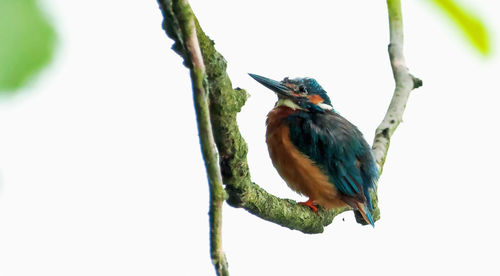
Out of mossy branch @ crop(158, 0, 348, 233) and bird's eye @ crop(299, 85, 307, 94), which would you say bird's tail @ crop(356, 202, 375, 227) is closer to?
mossy branch @ crop(158, 0, 348, 233)

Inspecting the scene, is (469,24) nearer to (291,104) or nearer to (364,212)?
(364,212)

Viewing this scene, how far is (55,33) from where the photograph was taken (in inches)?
20.2

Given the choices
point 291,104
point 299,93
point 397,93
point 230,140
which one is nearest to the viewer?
point 230,140

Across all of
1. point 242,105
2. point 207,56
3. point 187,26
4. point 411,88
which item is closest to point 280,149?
point 411,88

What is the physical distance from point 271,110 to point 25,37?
520cm

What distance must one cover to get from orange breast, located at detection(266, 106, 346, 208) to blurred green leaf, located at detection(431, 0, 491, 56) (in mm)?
4209

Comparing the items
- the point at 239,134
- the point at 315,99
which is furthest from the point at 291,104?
the point at 239,134

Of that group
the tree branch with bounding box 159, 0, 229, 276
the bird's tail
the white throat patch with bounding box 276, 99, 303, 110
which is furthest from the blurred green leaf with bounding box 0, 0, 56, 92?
the white throat patch with bounding box 276, 99, 303, 110

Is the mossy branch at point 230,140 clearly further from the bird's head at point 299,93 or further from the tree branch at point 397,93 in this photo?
the bird's head at point 299,93

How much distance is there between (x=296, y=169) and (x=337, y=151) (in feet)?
1.22

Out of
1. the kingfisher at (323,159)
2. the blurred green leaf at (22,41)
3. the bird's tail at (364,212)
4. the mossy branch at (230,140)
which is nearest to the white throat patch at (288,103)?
the kingfisher at (323,159)

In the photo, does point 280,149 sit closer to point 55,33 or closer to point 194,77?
point 194,77

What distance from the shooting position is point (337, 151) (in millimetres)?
5109

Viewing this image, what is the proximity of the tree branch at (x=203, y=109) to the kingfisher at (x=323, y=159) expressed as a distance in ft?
9.52
